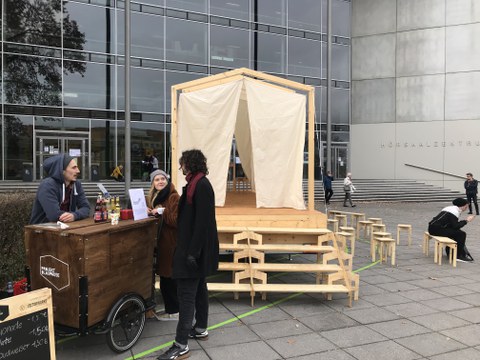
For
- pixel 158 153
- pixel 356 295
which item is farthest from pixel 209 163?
pixel 158 153

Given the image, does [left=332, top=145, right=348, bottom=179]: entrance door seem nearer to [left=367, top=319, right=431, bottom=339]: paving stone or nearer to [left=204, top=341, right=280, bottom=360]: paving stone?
[left=367, top=319, right=431, bottom=339]: paving stone

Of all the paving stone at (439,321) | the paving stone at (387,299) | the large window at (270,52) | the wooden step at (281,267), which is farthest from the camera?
the large window at (270,52)

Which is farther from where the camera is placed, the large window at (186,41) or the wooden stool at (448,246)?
the large window at (186,41)

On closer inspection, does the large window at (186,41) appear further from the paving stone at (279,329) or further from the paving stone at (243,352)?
the paving stone at (243,352)

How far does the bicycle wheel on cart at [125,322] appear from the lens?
3.56m

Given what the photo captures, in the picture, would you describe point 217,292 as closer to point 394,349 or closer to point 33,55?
point 394,349

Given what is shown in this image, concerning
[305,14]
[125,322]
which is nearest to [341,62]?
[305,14]

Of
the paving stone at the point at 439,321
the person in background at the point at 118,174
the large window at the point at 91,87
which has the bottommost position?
the paving stone at the point at 439,321

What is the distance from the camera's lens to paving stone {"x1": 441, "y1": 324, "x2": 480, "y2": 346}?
161 inches

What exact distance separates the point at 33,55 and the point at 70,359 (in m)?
20.0

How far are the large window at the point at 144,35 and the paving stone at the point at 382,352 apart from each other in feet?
67.4

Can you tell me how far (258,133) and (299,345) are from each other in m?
A: 4.50

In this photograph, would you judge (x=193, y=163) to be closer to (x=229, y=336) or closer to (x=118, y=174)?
(x=229, y=336)

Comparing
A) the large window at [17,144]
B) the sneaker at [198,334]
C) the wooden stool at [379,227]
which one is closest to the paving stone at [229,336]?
the sneaker at [198,334]
